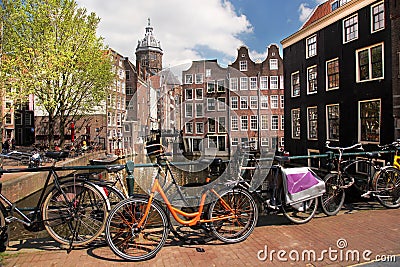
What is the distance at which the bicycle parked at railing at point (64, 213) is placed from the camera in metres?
2.97

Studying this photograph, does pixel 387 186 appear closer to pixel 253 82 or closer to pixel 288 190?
pixel 288 190

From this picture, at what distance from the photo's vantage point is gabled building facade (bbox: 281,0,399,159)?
41.8ft

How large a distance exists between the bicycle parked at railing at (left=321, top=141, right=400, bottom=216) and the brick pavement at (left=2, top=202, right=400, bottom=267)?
0.44 m

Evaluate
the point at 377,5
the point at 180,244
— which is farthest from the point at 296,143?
the point at 180,244

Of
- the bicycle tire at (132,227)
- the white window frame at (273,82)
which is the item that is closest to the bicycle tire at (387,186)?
the bicycle tire at (132,227)

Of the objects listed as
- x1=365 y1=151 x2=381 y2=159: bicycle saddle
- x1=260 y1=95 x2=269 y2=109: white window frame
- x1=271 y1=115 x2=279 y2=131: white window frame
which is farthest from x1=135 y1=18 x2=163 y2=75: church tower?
x1=365 y1=151 x2=381 y2=159: bicycle saddle

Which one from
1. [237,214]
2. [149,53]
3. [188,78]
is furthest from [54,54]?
[149,53]

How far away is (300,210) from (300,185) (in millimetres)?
323

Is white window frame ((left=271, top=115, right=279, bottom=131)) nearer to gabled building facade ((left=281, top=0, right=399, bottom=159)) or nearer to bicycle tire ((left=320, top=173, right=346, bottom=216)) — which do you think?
gabled building facade ((left=281, top=0, right=399, bottom=159))

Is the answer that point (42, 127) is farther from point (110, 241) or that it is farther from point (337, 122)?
point (110, 241)

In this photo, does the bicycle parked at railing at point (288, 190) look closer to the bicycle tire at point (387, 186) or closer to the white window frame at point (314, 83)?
the bicycle tire at point (387, 186)

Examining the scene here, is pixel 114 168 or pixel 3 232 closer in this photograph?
pixel 3 232

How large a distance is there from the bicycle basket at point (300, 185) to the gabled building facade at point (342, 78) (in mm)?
10489

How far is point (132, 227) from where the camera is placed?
9.62ft
